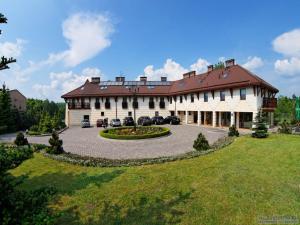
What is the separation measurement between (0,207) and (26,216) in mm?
695

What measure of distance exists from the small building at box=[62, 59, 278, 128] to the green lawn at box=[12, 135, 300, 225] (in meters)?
15.4

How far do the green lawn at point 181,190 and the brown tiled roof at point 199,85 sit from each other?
633 inches

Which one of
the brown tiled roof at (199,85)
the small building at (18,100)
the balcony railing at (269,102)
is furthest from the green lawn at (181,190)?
the small building at (18,100)

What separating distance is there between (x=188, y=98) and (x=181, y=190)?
30.4m

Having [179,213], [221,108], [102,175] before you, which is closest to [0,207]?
[179,213]

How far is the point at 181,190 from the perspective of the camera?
835 cm

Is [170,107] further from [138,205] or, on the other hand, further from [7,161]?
[7,161]

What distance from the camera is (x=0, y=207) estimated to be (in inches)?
160

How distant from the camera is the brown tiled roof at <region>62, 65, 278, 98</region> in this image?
88.1 ft

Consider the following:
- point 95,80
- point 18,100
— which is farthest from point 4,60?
point 18,100

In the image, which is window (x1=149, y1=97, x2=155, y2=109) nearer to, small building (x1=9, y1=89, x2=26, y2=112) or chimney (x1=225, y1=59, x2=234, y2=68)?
chimney (x1=225, y1=59, x2=234, y2=68)

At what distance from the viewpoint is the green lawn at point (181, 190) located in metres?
6.77

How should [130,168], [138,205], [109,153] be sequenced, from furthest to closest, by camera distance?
1. [109,153]
2. [130,168]
3. [138,205]

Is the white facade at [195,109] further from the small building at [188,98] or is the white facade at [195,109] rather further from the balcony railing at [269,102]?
the balcony railing at [269,102]
